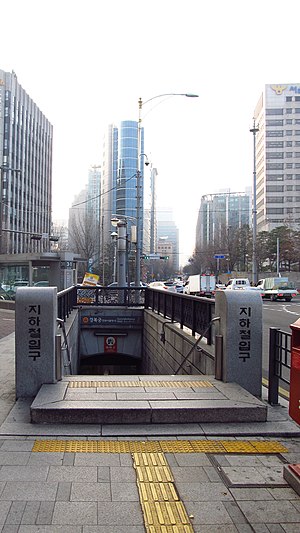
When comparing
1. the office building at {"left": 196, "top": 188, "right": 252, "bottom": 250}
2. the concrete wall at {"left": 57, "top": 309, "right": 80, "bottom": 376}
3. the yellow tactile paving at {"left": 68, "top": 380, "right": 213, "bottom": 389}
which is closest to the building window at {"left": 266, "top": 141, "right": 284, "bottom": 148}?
the office building at {"left": 196, "top": 188, "right": 252, "bottom": 250}

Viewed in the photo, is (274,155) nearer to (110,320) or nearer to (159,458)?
(110,320)

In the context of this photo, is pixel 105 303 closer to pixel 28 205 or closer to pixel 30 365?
pixel 30 365

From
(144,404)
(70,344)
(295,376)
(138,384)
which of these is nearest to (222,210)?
(70,344)

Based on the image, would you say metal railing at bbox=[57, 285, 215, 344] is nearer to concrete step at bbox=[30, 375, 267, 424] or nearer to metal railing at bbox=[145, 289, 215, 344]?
metal railing at bbox=[145, 289, 215, 344]

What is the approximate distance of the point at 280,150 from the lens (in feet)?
360

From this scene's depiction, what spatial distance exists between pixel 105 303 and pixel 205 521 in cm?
1479

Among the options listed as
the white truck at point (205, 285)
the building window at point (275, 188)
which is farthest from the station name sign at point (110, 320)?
the building window at point (275, 188)

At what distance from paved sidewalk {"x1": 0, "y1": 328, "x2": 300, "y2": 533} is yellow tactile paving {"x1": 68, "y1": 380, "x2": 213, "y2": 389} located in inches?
40.9

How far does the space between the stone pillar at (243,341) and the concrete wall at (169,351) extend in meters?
0.82

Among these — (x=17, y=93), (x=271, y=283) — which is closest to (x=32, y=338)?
(x=271, y=283)

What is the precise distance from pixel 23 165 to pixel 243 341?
94.6m

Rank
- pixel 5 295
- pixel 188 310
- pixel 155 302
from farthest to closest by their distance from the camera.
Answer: pixel 5 295, pixel 155 302, pixel 188 310

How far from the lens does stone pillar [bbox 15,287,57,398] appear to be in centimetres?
614

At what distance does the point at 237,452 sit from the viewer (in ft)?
14.6
